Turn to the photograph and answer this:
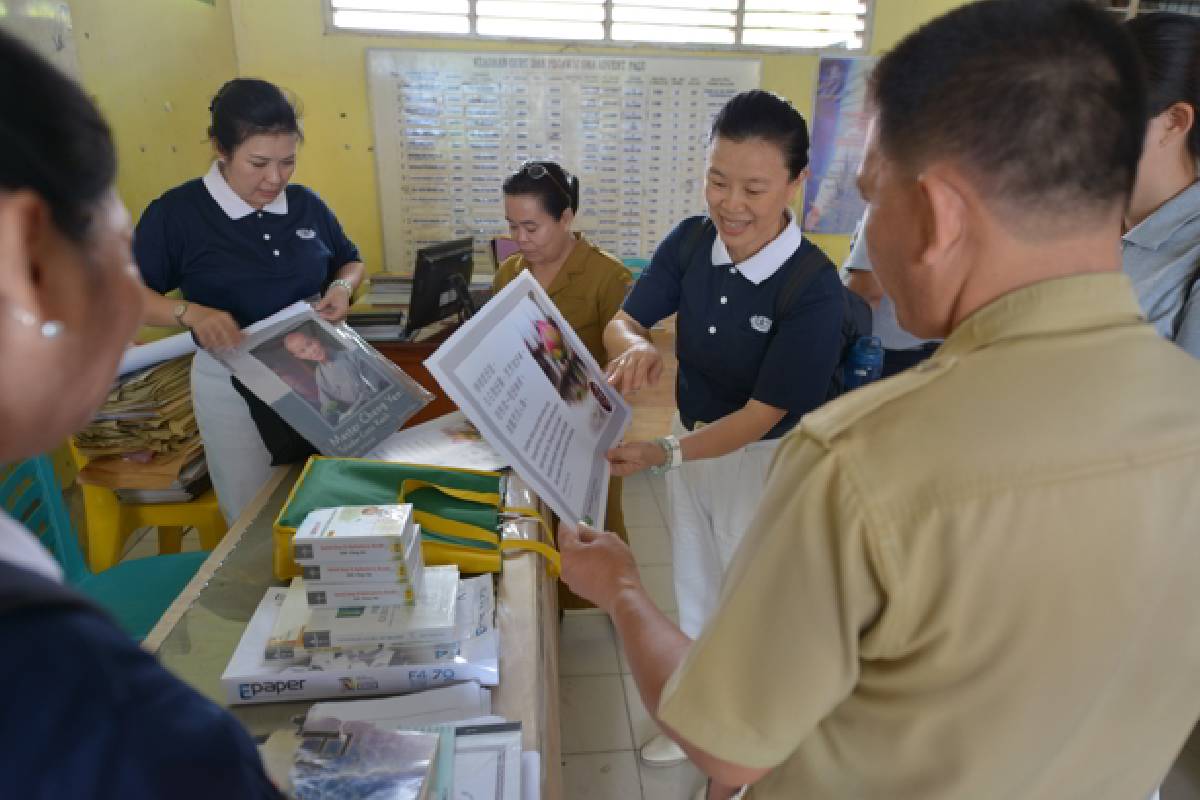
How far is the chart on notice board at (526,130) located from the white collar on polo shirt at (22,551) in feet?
11.8

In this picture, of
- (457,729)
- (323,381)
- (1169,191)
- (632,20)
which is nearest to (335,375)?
(323,381)

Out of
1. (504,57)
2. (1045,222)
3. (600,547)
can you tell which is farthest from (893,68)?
(504,57)

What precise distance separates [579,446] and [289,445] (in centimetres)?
85

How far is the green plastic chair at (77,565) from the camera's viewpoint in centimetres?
161

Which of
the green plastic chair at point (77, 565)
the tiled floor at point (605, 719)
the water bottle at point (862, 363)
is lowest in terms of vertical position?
the tiled floor at point (605, 719)

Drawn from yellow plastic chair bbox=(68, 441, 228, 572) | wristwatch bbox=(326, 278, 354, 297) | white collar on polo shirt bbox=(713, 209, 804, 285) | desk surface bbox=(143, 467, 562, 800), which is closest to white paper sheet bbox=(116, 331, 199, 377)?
yellow plastic chair bbox=(68, 441, 228, 572)

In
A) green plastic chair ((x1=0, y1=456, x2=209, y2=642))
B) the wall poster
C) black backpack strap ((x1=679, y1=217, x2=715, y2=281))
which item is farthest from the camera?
the wall poster

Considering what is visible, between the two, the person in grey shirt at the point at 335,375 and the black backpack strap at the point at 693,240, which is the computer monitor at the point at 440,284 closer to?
the person in grey shirt at the point at 335,375

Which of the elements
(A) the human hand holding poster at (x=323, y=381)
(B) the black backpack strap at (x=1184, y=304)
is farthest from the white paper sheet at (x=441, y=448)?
(B) the black backpack strap at (x=1184, y=304)

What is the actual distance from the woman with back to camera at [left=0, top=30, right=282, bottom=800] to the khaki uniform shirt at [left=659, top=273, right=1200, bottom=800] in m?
0.38

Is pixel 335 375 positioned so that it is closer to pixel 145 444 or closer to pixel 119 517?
pixel 145 444

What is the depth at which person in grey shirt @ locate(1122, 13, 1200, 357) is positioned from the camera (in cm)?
125

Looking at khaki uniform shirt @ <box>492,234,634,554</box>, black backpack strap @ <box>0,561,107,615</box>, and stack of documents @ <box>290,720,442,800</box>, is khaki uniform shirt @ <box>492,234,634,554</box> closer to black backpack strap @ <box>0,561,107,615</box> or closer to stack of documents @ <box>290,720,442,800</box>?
stack of documents @ <box>290,720,442,800</box>

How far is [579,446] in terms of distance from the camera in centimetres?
136
